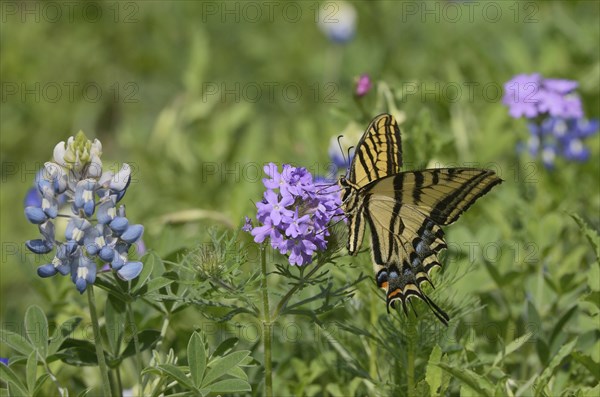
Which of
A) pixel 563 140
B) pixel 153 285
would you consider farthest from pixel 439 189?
pixel 563 140

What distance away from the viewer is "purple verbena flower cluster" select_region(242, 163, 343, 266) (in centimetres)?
198

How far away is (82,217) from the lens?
1935mm

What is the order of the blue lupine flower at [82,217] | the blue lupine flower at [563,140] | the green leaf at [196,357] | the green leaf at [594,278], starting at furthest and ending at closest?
the blue lupine flower at [563,140] < the green leaf at [594,278] < the green leaf at [196,357] < the blue lupine flower at [82,217]

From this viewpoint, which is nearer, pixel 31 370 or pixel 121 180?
pixel 121 180

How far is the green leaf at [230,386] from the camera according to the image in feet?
6.56

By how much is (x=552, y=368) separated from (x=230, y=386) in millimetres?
872

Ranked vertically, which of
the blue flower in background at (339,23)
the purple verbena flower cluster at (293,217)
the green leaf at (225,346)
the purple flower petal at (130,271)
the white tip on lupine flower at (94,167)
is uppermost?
the blue flower in background at (339,23)

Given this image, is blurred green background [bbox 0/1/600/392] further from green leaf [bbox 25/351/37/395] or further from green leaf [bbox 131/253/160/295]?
green leaf [bbox 25/351/37/395]

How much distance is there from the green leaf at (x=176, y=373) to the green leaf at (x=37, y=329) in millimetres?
426

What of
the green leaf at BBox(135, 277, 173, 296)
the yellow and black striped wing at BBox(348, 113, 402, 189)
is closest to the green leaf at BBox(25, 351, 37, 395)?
the green leaf at BBox(135, 277, 173, 296)

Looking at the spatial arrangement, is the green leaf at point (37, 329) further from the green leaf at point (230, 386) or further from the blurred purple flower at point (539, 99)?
the blurred purple flower at point (539, 99)

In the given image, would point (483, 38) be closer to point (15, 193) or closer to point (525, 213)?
point (525, 213)

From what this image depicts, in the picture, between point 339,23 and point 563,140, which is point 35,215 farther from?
point 339,23

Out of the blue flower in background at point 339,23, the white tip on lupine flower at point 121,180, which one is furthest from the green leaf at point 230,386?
the blue flower in background at point 339,23
